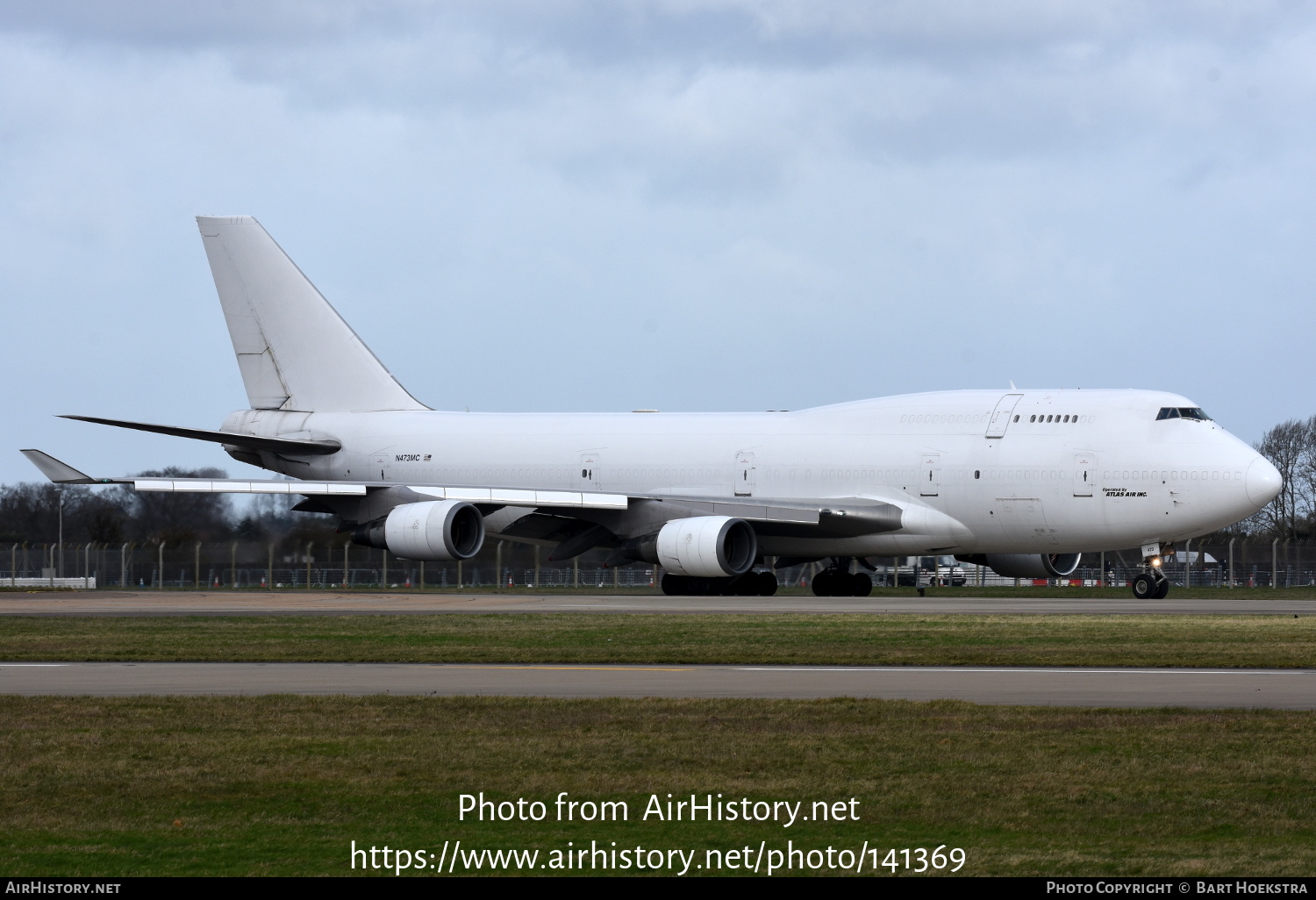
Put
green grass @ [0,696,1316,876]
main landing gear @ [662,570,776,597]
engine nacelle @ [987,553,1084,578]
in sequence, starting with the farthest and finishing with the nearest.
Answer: engine nacelle @ [987,553,1084,578] → main landing gear @ [662,570,776,597] → green grass @ [0,696,1316,876]

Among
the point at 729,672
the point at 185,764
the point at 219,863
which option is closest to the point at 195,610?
the point at 729,672

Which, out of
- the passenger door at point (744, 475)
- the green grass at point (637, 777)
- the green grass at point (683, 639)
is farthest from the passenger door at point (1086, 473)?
the green grass at point (637, 777)

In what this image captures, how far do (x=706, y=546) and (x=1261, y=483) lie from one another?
11.3m

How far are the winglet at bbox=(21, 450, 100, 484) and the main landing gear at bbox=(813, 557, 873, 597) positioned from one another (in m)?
16.7

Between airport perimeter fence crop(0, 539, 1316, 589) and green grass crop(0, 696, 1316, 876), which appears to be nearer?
green grass crop(0, 696, 1316, 876)

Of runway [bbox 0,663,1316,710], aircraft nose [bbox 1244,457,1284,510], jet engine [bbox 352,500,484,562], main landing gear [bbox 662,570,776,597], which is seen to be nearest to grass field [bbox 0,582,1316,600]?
main landing gear [bbox 662,570,776,597]


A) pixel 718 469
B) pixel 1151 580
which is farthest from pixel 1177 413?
pixel 718 469

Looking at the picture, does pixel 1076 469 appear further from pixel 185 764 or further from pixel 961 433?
pixel 185 764

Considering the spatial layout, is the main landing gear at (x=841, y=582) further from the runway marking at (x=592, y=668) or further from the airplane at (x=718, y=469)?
the runway marking at (x=592, y=668)

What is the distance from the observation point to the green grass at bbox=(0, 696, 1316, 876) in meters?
7.93

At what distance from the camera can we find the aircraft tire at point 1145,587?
35625 mm

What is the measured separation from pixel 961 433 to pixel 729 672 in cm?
2109

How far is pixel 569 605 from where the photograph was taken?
32031mm

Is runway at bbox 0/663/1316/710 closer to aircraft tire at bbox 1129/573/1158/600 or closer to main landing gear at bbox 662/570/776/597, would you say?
aircraft tire at bbox 1129/573/1158/600
